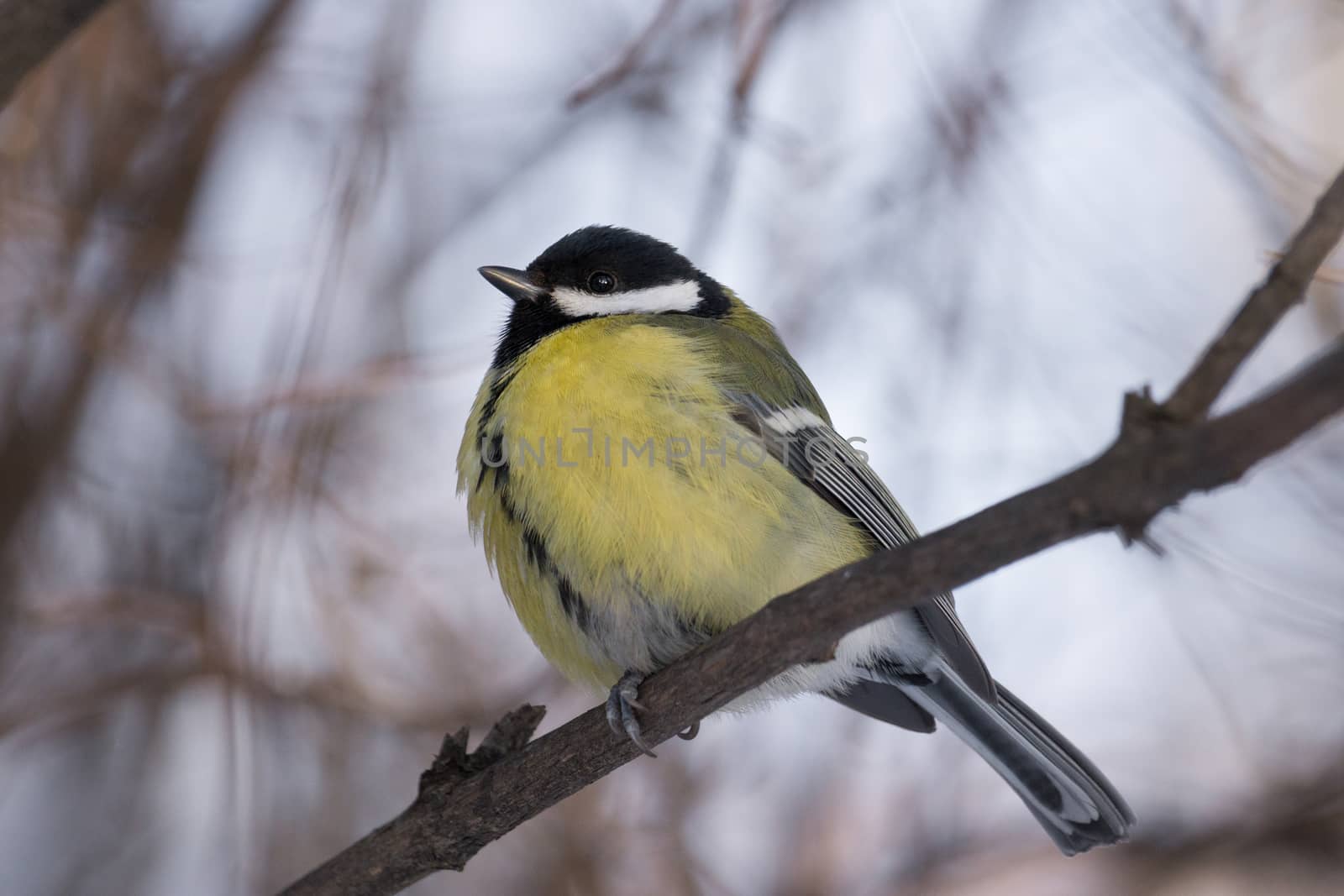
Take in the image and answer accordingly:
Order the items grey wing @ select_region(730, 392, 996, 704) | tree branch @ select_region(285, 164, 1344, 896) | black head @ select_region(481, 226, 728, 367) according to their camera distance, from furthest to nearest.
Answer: black head @ select_region(481, 226, 728, 367)
grey wing @ select_region(730, 392, 996, 704)
tree branch @ select_region(285, 164, 1344, 896)

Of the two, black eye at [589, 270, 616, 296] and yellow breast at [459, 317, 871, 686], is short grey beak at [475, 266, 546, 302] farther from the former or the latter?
yellow breast at [459, 317, 871, 686]

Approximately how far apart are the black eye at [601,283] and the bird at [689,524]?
0.13 meters

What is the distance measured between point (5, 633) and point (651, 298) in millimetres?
2178

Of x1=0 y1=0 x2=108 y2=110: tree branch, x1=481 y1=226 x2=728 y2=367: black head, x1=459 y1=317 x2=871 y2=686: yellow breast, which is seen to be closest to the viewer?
x1=0 y1=0 x2=108 y2=110: tree branch

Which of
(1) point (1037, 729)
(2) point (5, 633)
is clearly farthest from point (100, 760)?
(1) point (1037, 729)

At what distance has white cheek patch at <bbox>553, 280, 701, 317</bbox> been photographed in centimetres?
326

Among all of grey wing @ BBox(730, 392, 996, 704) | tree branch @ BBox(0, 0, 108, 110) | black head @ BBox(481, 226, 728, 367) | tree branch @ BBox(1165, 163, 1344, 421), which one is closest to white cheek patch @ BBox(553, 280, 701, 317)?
black head @ BBox(481, 226, 728, 367)

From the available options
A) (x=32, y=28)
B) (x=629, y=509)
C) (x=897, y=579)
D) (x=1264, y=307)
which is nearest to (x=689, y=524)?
(x=629, y=509)

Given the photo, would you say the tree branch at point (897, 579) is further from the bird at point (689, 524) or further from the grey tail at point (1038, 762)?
the grey tail at point (1038, 762)

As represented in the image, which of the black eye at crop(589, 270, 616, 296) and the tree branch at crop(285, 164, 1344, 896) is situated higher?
the black eye at crop(589, 270, 616, 296)

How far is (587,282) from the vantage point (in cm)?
330

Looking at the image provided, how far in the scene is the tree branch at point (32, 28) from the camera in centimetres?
192

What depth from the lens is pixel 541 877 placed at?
379 cm

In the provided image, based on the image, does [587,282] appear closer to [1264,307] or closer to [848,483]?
[848,483]
